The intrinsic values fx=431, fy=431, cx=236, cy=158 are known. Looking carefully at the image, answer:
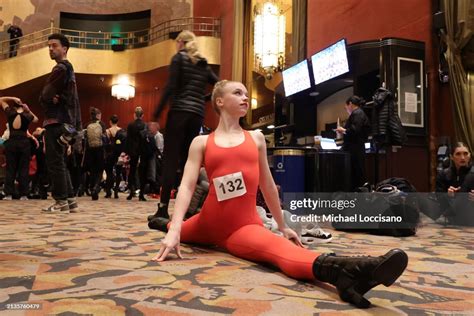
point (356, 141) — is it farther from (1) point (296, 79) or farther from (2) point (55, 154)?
(1) point (296, 79)

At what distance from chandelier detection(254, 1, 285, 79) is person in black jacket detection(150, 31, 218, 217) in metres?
6.43

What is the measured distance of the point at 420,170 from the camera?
559 centimetres

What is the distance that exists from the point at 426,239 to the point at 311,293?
6.25 ft

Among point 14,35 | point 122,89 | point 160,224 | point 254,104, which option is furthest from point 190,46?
point 14,35

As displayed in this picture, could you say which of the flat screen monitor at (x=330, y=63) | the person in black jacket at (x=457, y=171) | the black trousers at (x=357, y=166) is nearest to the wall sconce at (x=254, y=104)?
the flat screen monitor at (x=330, y=63)

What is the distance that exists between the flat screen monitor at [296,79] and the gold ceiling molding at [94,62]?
4747 millimetres

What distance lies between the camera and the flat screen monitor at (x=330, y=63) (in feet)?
19.9

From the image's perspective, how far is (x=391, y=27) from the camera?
6.20 metres

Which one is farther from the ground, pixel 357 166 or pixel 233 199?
pixel 357 166

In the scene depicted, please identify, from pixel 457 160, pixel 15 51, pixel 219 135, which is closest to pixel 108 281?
pixel 219 135

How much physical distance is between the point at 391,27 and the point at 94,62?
9402 mm

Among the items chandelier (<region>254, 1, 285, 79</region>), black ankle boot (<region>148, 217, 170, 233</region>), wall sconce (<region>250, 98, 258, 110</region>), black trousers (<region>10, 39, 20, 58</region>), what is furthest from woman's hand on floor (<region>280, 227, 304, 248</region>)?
black trousers (<region>10, 39, 20, 58</region>)

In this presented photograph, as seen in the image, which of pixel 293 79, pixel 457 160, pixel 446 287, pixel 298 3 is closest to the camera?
pixel 446 287

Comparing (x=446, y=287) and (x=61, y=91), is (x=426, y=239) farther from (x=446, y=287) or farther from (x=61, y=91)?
(x=61, y=91)
